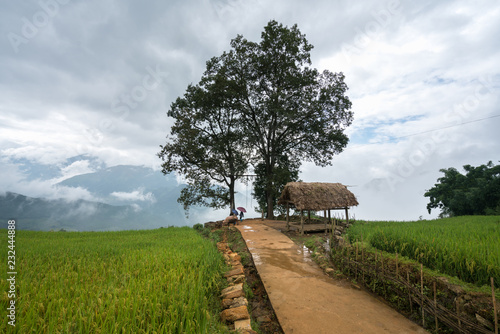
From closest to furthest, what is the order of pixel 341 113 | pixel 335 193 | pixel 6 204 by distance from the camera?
1. pixel 335 193
2. pixel 341 113
3. pixel 6 204

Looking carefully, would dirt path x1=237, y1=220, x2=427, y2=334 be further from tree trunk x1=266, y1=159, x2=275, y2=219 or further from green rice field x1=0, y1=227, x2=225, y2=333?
tree trunk x1=266, y1=159, x2=275, y2=219

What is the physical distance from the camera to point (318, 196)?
44.7 feet

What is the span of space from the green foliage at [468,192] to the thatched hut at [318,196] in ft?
55.1

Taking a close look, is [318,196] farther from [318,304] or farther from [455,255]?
[318,304]

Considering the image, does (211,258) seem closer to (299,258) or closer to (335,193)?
(299,258)

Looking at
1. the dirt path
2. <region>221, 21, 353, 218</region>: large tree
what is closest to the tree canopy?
<region>221, 21, 353, 218</region>: large tree

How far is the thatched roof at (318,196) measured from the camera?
1307cm

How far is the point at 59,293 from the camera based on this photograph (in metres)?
3.63

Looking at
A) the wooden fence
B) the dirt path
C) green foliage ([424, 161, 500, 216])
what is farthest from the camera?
green foliage ([424, 161, 500, 216])

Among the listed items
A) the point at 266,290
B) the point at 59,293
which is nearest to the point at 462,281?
the point at 266,290

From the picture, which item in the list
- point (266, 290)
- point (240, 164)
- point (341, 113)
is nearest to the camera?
point (266, 290)

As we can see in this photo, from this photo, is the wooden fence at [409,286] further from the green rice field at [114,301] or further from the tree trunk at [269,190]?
the tree trunk at [269,190]

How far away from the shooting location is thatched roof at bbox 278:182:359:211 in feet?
42.9

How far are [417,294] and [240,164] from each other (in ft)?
59.2
